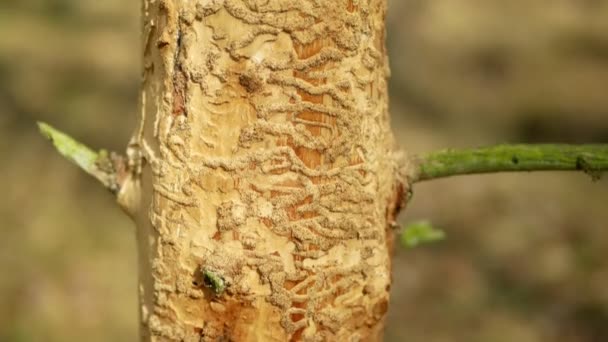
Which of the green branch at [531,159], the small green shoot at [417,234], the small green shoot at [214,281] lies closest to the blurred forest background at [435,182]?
the small green shoot at [417,234]

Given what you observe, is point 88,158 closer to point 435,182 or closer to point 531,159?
point 531,159

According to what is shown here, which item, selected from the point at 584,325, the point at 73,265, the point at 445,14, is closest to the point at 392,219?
the point at 584,325

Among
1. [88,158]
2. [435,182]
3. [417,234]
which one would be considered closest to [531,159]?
[417,234]

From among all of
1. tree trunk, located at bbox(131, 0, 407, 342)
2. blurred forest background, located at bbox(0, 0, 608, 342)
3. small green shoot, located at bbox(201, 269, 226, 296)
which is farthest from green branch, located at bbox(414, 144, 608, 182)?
blurred forest background, located at bbox(0, 0, 608, 342)

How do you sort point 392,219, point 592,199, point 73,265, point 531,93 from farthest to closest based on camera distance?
point 531,93 → point 592,199 → point 73,265 → point 392,219

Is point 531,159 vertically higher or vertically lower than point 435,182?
lower

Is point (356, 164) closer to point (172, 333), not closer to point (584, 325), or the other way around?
point (172, 333)

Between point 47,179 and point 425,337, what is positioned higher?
point 47,179

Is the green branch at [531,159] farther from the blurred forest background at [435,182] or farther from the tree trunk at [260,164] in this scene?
the blurred forest background at [435,182]
